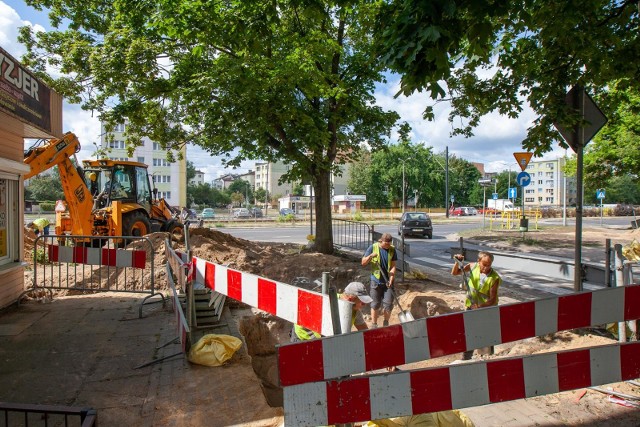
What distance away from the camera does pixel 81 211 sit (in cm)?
1063

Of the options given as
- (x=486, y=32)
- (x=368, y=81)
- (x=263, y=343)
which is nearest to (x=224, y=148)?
(x=368, y=81)

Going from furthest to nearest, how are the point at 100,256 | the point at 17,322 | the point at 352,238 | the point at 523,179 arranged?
the point at 352,238
the point at 523,179
the point at 100,256
the point at 17,322

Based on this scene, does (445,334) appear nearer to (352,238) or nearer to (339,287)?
(339,287)

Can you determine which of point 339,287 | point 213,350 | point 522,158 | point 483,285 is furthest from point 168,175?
point 483,285

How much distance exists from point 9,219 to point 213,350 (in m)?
5.10

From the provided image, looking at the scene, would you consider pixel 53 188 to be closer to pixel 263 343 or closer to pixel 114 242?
pixel 114 242

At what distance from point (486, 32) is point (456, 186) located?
3369 inches

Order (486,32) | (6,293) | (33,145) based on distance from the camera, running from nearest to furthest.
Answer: (486,32)
(6,293)
(33,145)

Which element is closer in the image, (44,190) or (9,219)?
(9,219)

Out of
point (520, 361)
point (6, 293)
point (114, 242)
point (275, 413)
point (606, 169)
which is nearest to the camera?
point (520, 361)

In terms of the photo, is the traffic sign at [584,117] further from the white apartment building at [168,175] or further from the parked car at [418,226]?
the white apartment building at [168,175]

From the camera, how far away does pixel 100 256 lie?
7.33 meters

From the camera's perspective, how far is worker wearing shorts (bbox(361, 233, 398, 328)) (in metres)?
6.91

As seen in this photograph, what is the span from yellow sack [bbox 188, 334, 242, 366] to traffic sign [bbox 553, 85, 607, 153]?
519cm
